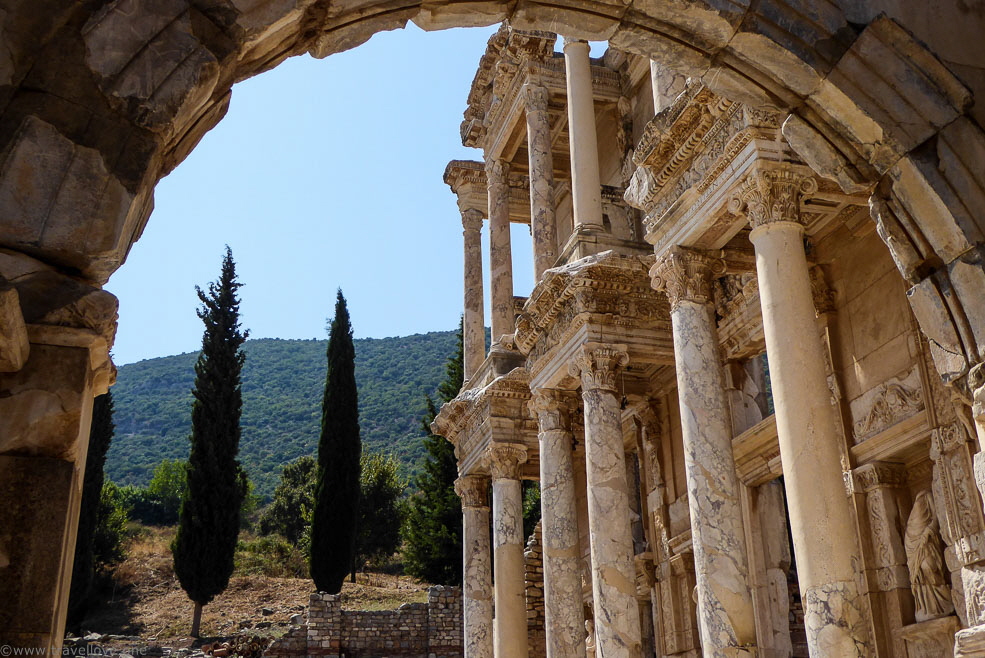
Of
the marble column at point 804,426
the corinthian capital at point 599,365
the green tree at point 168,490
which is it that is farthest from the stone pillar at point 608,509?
the green tree at point 168,490

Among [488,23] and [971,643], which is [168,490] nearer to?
[488,23]

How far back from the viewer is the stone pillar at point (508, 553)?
16000 mm

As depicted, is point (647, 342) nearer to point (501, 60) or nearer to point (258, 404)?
point (501, 60)

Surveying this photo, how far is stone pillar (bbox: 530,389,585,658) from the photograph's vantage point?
13375mm

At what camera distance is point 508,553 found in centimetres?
1627

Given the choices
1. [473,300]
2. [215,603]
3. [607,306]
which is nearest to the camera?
[607,306]

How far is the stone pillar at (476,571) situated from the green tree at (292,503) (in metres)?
27.8

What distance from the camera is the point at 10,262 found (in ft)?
11.6

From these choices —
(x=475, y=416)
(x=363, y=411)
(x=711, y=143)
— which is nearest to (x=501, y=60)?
(x=475, y=416)

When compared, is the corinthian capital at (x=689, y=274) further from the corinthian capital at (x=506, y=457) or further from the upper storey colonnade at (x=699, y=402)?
the corinthian capital at (x=506, y=457)

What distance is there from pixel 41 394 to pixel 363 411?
75149 mm

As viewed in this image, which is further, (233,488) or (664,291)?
(233,488)

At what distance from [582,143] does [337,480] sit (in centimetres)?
2182

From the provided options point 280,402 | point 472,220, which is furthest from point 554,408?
point 280,402
